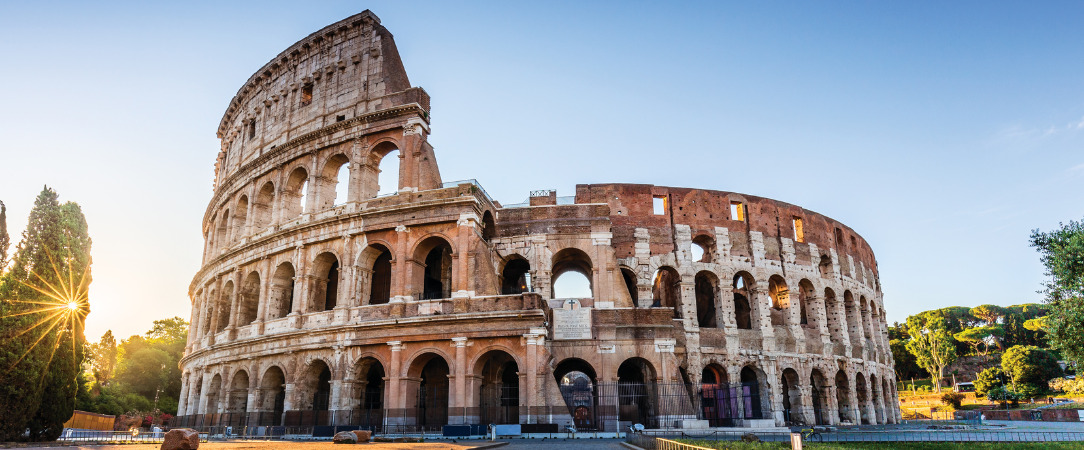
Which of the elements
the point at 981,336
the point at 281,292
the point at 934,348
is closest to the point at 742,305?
the point at 281,292

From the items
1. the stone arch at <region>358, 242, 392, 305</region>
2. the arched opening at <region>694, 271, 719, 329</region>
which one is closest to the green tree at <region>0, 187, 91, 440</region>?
the stone arch at <region>358, 242, 392, 305</region>

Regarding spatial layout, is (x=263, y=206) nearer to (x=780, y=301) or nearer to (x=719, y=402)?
(x=719, y=402)

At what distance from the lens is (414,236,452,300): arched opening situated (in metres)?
22.0

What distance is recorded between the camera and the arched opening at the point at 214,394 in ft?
82.9

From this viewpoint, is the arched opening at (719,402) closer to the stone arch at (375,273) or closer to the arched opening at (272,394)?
the stone arch at (375,273)

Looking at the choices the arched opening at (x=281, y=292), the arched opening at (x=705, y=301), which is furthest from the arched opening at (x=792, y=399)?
the arched opening at (x=281, y=292)

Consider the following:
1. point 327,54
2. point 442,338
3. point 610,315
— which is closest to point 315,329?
point 442,338

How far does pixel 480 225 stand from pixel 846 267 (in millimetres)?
20165

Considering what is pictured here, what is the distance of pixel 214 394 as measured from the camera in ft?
83.6

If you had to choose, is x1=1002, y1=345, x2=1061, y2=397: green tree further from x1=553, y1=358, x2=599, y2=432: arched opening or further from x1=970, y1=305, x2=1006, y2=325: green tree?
x1=553, y1=358, x2=599, y2=432: arched opening

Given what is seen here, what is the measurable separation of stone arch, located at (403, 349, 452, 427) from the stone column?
1.19 ft

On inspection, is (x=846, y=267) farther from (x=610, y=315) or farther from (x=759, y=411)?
(x=610, y=315)

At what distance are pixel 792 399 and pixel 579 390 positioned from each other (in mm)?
10254

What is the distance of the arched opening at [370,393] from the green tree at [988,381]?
45.6 m
